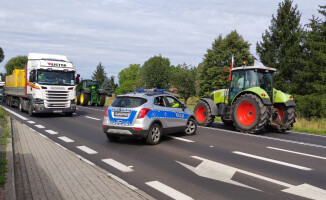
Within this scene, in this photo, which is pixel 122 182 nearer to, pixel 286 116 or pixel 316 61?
pixel 286 116

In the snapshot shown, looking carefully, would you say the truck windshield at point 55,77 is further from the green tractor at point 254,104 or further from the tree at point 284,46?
the tree at point 284,46

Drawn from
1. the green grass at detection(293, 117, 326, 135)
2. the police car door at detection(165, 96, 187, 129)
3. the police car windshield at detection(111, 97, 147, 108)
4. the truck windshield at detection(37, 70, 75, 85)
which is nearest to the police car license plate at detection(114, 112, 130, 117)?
the police car windshield at detection(111, 97, 147, 108)

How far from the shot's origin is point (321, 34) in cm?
3167

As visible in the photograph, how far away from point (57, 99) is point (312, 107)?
78.8ft

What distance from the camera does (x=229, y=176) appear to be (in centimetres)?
606

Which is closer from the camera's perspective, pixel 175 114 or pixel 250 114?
pixel 175 114

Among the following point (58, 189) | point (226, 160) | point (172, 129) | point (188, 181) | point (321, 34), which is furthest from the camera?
point (321, 34)

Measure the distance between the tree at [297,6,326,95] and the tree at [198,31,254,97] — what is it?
14.6 meters

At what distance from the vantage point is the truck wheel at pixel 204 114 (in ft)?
45.5

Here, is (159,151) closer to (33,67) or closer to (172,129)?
(172,129)

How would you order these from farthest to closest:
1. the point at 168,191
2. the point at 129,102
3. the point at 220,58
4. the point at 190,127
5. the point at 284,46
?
the point at 220,58
the point at 284,46
the point at 190,127
the point at 129,102
the point at 168,191

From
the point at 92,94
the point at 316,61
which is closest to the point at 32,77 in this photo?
the point at 92,94

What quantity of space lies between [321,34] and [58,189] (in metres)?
33.4

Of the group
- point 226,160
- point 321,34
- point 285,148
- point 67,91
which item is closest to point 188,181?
point 226,160
